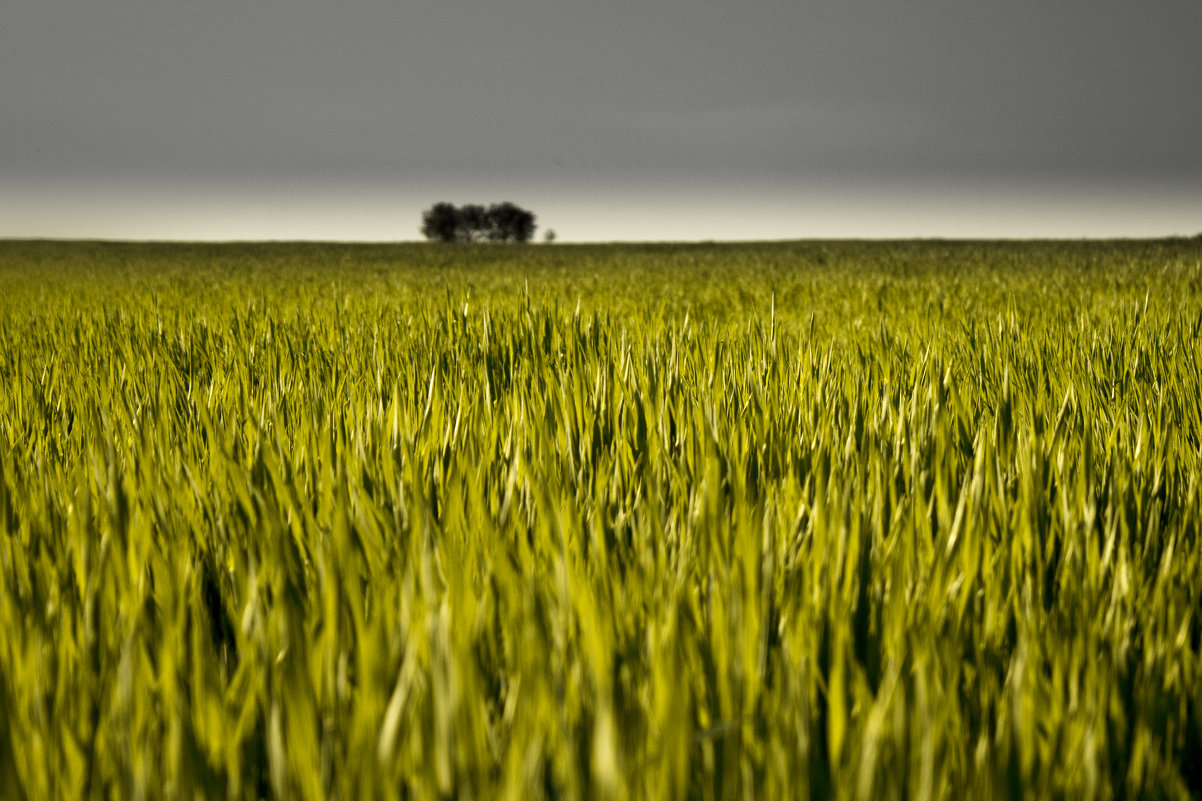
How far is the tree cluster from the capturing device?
91.2 meters

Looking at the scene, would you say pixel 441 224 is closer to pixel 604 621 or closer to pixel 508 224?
pixel 508 224

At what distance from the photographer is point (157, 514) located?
1082 millimetres

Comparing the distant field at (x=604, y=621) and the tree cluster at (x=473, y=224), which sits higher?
the tree cluster at (x=473, y=224)

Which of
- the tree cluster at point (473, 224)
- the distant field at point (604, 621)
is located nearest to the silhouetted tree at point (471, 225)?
the tree cluster at point (473, 224)

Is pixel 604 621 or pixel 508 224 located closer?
pixel 604 621

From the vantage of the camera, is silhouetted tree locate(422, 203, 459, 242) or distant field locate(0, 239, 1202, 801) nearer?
distant field locate(0, 239, 1202, 801)

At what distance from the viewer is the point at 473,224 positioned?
3620 inches

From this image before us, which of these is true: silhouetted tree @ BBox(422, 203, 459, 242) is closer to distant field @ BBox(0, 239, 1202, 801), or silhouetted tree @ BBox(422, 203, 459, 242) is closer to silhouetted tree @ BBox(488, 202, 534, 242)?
silhouetted tree @ BBox(488, 202, 534, 242)

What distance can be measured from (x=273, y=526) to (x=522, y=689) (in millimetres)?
453

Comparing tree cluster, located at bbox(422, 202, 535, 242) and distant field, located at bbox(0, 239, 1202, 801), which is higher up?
tree cluster, located at bbox(422, 202, 535, 242)

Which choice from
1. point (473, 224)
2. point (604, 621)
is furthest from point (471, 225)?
point (604, 621)

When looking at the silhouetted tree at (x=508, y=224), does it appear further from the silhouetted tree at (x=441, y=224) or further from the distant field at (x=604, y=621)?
the distant field at (x=604, y=621)

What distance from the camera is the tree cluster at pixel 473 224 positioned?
9125cm

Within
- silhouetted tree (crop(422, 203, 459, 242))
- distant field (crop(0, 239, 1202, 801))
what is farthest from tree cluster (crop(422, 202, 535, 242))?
distant field (crop(0, 239, 1202, 801))
